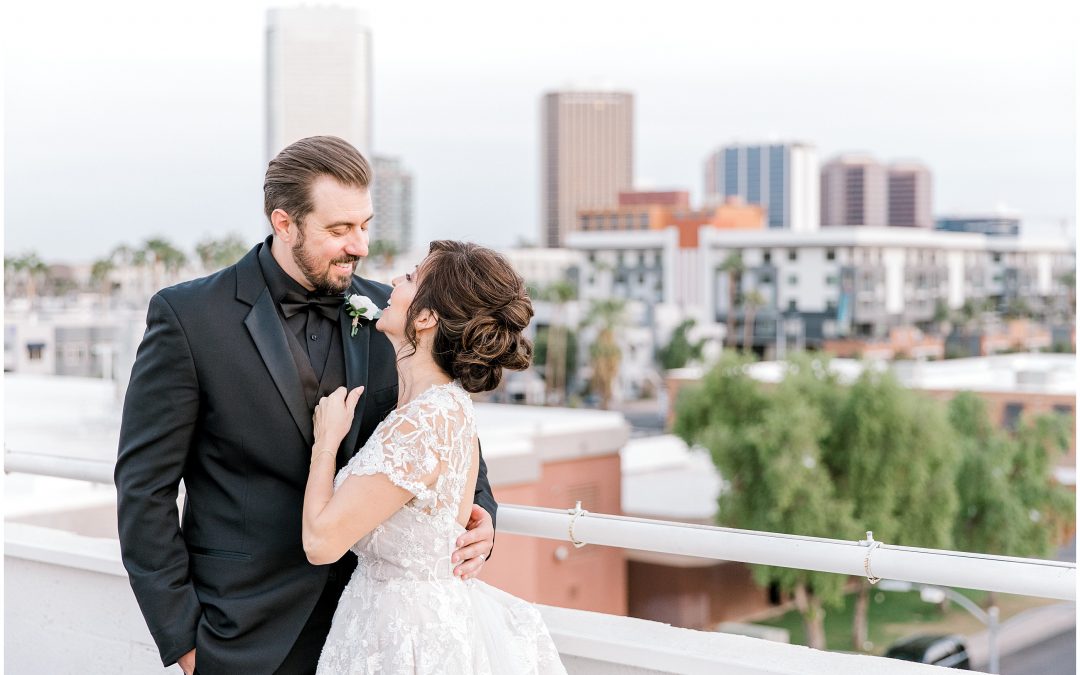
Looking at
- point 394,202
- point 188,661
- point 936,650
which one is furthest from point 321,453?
point 394,202

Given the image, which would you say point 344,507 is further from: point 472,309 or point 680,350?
point 680,350

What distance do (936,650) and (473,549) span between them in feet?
61.4

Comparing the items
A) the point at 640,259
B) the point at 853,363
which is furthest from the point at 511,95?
the point at 853,363

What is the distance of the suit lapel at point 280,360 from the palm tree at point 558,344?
60792 mm

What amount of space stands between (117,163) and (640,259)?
135ft

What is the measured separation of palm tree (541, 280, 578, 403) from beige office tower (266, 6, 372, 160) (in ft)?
42.9

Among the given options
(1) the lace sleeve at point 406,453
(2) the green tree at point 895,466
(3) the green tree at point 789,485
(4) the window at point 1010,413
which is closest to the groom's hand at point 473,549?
(1) the lace sleeve at point 406,453

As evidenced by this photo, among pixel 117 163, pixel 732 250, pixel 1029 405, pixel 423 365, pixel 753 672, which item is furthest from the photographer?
pixel 732 250

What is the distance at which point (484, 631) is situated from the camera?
2.12 meters

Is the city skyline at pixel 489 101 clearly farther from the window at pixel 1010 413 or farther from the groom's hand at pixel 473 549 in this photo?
the groom's hand at pixel 473 549

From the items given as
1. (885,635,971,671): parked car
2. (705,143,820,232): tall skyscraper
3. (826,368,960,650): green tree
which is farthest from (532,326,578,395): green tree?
(705,143,820,232): tall skyscraper

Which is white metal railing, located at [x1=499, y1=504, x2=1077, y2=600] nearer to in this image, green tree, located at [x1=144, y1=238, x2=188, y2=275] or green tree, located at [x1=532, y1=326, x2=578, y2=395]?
green tree, located at [x1=144, y1=238, x2=188, y2=275]

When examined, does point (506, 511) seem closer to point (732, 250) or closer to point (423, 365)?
point (423, 365)

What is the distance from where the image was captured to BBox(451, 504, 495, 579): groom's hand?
6.86 feet
